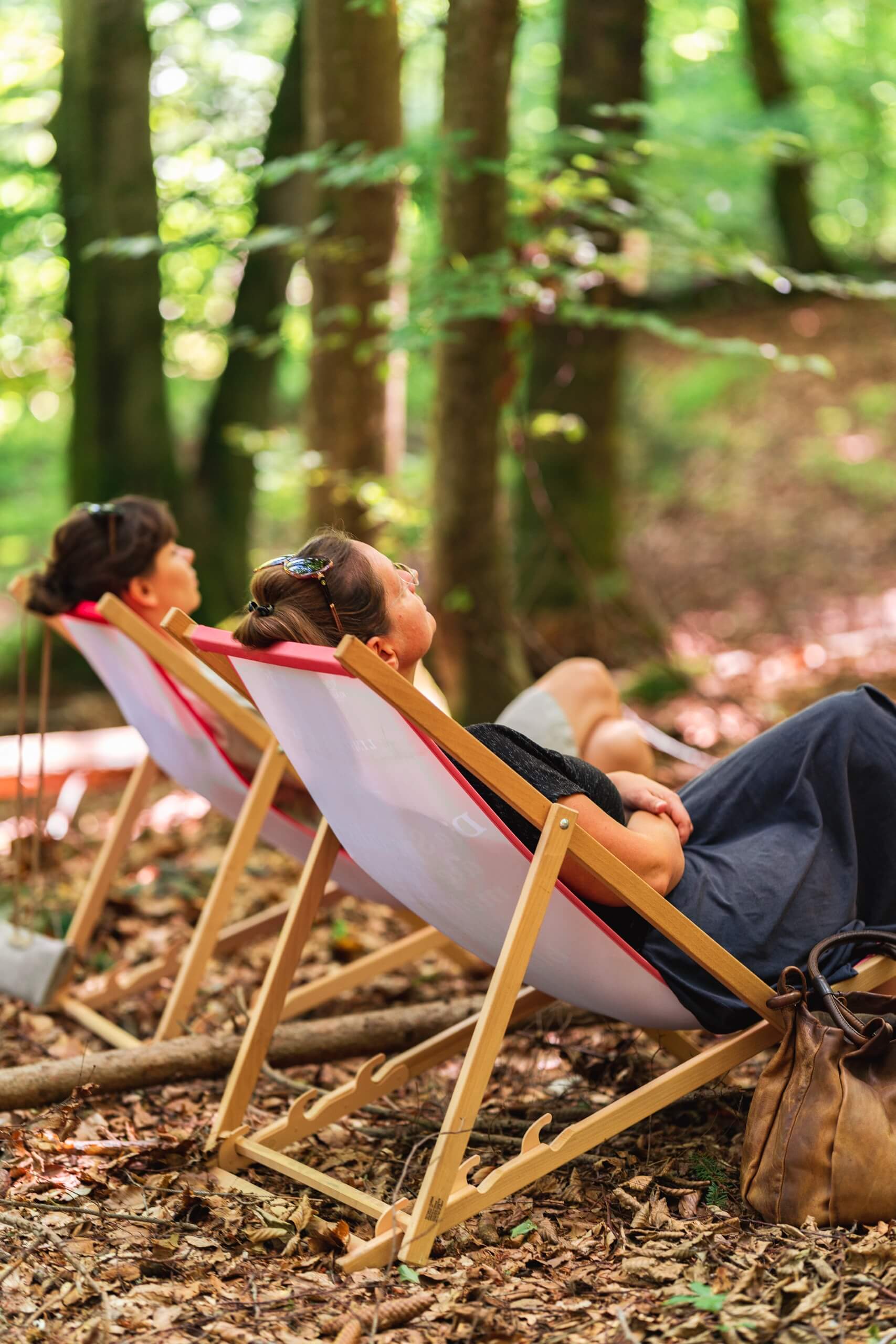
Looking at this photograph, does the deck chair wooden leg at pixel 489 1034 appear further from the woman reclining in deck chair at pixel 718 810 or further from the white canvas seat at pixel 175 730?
the white canvas seat at pixel 175 730

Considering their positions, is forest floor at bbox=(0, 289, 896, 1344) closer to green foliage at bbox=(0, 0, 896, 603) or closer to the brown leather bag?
the brown leather bag

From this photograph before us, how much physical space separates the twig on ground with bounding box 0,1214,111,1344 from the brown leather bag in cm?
119

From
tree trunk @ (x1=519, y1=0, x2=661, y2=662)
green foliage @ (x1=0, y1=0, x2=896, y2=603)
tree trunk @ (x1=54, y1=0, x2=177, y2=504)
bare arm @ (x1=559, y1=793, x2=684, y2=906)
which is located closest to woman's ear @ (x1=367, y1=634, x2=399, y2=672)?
bare arm @ (x1=559, y1=793, x2=684, y2=906)

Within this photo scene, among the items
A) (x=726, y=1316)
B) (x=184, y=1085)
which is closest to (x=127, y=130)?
(x=184, y=1085)

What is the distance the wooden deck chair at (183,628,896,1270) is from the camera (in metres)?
2.22

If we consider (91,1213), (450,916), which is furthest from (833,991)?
(91,1213)

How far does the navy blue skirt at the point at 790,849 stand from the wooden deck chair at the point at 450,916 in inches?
3.6

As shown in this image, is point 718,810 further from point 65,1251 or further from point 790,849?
point 65,1251

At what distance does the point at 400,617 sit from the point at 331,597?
15 cm

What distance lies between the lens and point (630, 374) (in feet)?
39.7

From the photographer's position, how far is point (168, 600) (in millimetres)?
3684

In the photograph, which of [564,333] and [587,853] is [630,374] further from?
[587,853]

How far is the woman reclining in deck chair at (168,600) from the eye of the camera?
11.3 feet

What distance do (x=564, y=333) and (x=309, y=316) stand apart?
169cm
